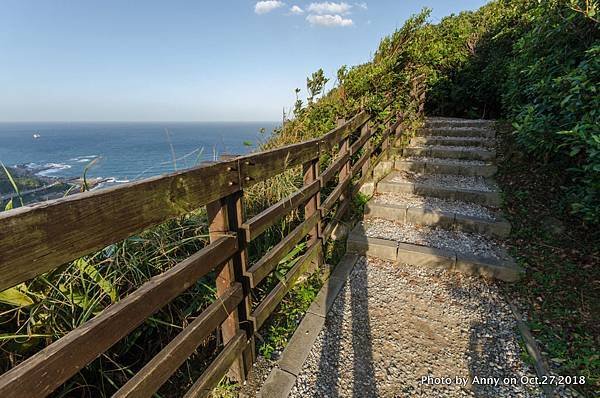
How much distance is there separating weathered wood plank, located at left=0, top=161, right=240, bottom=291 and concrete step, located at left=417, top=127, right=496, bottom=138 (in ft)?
17.7

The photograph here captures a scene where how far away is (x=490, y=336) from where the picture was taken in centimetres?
216

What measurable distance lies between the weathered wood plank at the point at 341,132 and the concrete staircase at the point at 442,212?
0.98 m

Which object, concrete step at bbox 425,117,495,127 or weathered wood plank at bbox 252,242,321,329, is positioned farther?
concrete step at bbox 425,117,495,127

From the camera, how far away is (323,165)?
4031mm

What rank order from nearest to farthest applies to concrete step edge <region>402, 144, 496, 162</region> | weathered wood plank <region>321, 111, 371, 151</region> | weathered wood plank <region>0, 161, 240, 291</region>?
weathered wood plank <region>0, 161, 240, 291</region>
weathered wood plank <region>321, 111, 371, 151</region>
concrete step edge <region>402, 144, 496, 162</region>

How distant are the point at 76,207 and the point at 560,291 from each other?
3.34 meters

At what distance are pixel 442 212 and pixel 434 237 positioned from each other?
1.41 ft

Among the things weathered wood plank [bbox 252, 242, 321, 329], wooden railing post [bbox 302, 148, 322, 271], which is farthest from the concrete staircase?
weathered wood plank [bbox 252, 242, 321, 329]

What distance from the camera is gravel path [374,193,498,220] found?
3.54 meters

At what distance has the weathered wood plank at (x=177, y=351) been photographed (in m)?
1.19

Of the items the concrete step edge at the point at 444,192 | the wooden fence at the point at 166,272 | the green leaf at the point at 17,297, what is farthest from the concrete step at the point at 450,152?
the green leaf at the point at 17,297

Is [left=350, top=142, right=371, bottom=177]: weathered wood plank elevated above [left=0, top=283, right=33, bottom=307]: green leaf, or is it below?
above

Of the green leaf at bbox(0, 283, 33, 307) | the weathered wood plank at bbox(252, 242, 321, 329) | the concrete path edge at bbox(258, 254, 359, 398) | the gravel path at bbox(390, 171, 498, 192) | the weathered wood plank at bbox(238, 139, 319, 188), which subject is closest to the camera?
the green leaf at bbox(0, 283, 33, 307)

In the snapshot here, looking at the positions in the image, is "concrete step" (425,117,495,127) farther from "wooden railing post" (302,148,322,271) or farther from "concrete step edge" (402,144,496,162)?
"wooden railing post" (302,148,322,271)
